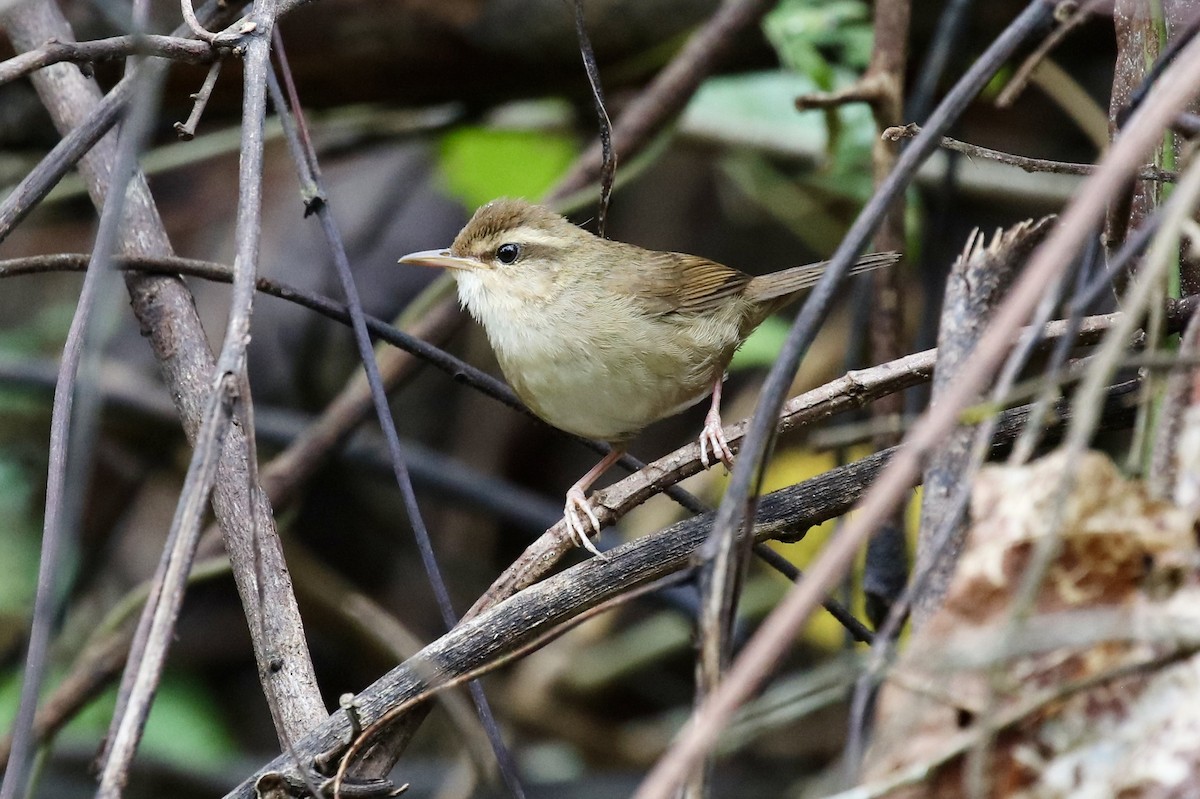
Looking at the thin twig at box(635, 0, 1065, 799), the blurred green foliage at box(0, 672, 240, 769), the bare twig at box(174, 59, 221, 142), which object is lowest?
the blurred green foliage at box(0, 672, 240, 769)

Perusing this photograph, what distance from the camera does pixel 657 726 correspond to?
549 cm

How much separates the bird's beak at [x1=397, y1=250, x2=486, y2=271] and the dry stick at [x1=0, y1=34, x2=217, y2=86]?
1.51m

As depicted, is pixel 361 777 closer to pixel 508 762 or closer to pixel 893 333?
pixel 508 762

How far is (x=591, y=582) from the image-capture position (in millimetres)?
2178

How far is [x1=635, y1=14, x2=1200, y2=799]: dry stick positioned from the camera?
1139 mm

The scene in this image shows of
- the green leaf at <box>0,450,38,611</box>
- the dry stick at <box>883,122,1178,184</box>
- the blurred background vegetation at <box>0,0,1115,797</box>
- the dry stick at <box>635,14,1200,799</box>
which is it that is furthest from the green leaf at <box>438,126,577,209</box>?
the dry stick at <box>635,14,1200,799</box>

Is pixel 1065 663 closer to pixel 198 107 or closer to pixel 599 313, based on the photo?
pixel 198 107

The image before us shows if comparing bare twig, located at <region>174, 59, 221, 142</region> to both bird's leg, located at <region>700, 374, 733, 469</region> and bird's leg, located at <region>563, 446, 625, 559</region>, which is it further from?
bird's leg, located at <region>700, 374, 733, 469</region>

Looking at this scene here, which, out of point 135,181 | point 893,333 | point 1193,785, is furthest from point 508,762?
point 893,333

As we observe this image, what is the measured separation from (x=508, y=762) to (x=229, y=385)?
0.84 meters

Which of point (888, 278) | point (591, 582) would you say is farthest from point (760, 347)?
point (591, 582)

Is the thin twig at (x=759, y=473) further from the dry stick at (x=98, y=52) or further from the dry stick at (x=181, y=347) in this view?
the dry stick at (x=98, y=52)

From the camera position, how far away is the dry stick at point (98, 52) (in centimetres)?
194

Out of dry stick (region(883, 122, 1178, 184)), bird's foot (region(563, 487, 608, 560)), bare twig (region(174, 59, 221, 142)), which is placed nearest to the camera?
dry stick (region(883, 122, 1178, 184))
